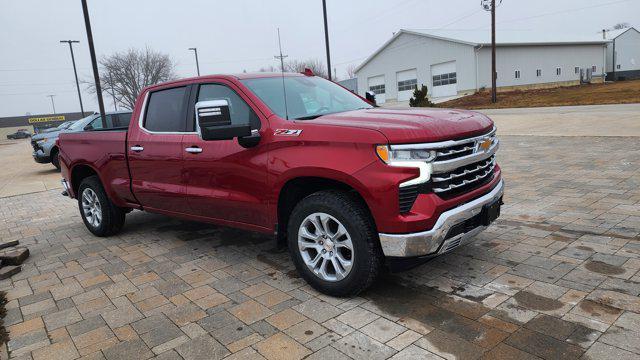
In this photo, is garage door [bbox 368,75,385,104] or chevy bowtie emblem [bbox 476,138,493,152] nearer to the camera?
chevy bowtie emblem [bbox 476,138,493,152]

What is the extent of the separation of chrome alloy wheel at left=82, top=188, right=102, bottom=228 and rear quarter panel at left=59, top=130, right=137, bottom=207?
37cm

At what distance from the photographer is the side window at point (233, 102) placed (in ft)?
13.0

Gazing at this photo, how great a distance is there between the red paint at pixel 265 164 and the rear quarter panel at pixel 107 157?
0.5 inches

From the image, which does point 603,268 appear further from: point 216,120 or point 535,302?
point 216,120

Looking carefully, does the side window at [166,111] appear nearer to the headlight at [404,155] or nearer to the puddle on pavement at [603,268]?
the headlight at [404,155]

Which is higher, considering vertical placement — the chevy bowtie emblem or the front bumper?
the chevy bowtie emblem

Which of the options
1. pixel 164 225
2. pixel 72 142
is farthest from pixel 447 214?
pixel 72 142

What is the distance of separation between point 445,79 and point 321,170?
37.3 meters

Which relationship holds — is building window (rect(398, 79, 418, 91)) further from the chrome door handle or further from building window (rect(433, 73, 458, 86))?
the chrome door handle

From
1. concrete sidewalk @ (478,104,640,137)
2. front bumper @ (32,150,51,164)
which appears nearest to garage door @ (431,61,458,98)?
concrete sidewalk @ (478,104,640,137)

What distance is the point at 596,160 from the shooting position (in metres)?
8.21

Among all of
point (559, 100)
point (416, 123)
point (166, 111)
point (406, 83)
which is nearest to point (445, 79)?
point (406, 83)

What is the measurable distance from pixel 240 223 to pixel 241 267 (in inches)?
19.5

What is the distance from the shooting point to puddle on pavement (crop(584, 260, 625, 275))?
3.67 m
